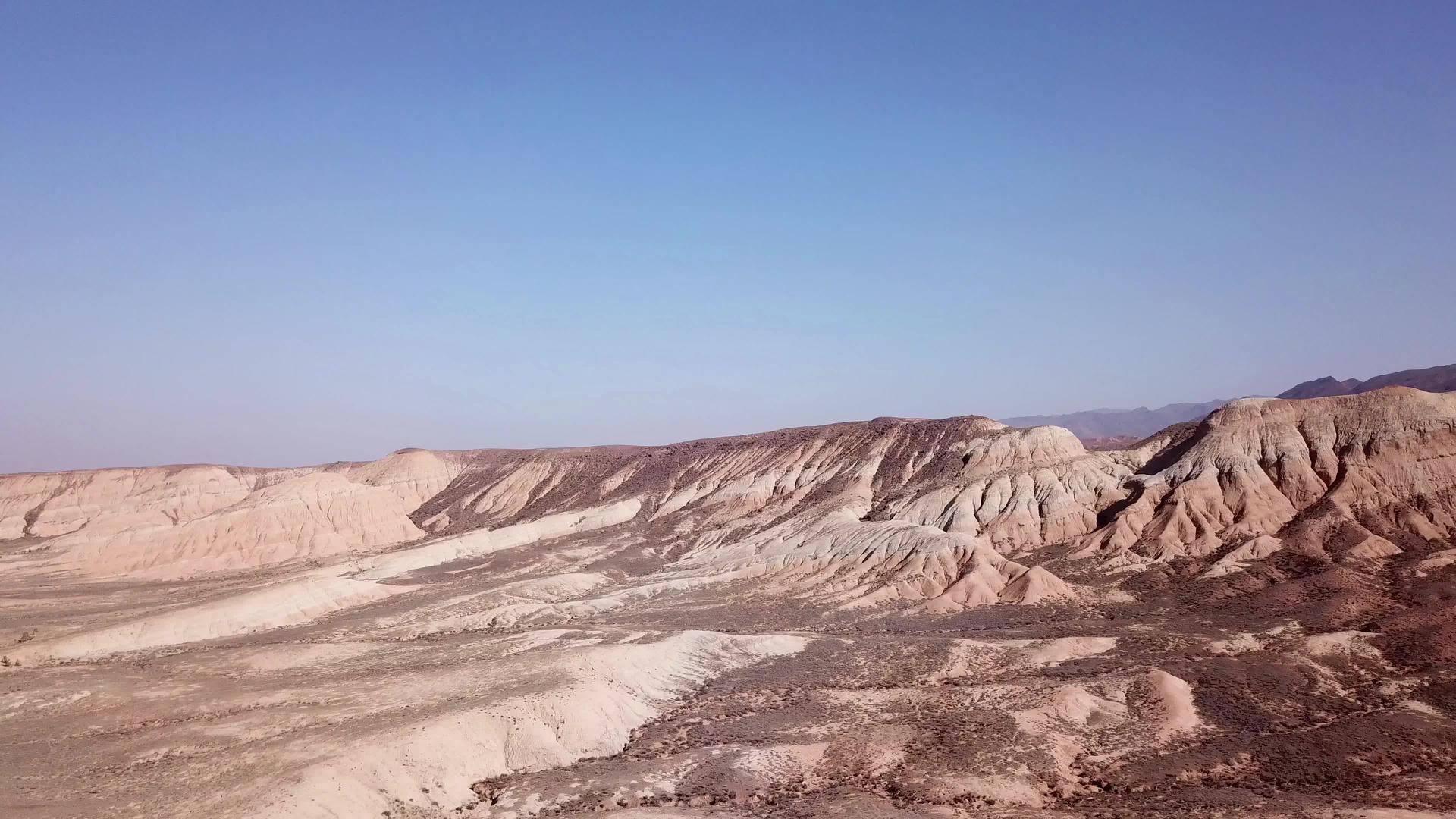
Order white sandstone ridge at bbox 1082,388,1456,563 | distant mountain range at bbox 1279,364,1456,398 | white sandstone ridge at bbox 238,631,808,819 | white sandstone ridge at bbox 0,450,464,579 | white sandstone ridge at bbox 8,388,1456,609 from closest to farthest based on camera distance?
white sandstone ridge at bbox 238,631,808,819 → white sandstone ridge at bbox 1082,388,1456,563 → white sandstone ridge at bbox 8,388,1456,609 → white sandstone ridge at bbox 0,450,464,579 → distant mountain range at bbox 1279,364,1456,398

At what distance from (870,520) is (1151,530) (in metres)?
21.9

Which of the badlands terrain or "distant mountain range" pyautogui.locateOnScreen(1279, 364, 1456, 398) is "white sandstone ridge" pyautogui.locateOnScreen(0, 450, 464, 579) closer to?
the badlands terrain

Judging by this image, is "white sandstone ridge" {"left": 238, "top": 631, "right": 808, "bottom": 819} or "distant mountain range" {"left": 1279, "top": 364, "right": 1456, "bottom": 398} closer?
"white sandstone ridge" {"left": 238, "top": 631, "right": 808, "bottom": 819}

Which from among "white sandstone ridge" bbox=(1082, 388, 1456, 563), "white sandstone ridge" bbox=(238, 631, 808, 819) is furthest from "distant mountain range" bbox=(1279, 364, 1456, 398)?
"white sandstone ridge" bbox=(238, 631, 808, 819)

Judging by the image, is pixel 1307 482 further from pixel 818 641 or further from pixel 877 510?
pixel 818 641

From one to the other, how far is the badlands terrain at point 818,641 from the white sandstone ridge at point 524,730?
0.14 metres

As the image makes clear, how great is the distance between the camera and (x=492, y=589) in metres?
60.8

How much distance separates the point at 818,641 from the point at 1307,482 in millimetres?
43960

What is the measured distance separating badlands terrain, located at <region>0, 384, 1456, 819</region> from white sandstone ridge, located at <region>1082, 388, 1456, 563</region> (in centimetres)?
24

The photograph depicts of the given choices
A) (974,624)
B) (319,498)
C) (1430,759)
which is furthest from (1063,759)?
(319,498)

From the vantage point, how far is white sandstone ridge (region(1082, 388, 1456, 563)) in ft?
192

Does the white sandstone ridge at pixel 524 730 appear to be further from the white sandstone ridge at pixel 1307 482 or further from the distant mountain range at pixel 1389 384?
the distant mountain range at pixel 1389 384

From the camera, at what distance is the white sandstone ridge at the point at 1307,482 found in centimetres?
5862

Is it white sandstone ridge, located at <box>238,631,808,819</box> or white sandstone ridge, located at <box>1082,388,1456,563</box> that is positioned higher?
white sandstone ridge, located at <box>1082,388,1456,563</box>
